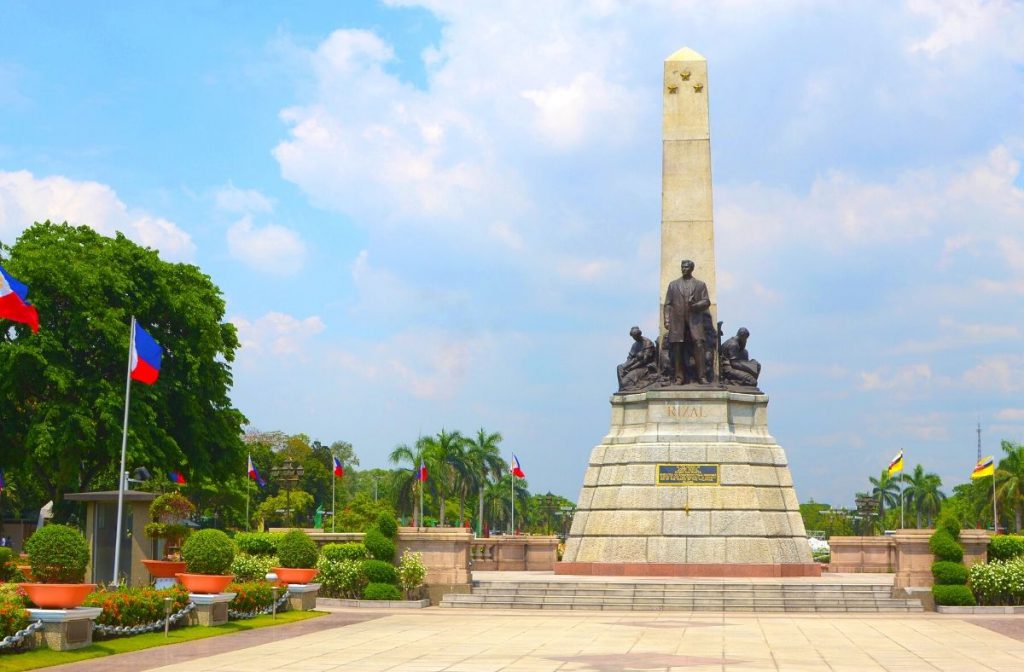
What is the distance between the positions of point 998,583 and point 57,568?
66.1 feet

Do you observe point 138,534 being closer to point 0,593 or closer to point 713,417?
point 0,593

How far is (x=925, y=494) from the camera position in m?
117

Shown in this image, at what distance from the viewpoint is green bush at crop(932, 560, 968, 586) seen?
27812mm

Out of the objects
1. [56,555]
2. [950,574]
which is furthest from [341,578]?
[950,574]

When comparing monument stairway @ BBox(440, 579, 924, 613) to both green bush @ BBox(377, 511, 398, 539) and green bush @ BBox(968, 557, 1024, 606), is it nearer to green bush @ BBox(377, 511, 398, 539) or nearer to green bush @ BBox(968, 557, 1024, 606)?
green bush @ BBox(968, 557, 1024, 606)

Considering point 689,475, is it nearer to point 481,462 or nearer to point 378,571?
point 378,571

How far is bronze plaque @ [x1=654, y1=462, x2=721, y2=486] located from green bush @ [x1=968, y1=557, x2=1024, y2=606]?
7.06 m

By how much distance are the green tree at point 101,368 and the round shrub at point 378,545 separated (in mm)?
12722

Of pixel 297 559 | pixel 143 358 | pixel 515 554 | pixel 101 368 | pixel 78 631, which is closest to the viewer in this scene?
pixel 78 631

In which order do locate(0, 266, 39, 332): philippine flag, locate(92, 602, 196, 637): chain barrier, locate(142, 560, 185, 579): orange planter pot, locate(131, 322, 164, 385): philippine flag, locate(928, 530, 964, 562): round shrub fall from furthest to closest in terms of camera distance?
locate(131, 322, 164, 385): philippine flag
locate(928, 530, 964, 562): round shrub
locate(142, 560, 185, 579): orange planter pot
locate(0, 266, 39, 332): philippine flag
locate(92, 602, 196, 637): chain barrier

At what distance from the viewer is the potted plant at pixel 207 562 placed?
75.4 feet

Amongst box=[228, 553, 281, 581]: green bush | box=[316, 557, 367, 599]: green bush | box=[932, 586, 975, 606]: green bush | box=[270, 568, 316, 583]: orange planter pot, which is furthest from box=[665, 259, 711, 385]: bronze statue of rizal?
box=[228, 553, 281, 581]: green bush

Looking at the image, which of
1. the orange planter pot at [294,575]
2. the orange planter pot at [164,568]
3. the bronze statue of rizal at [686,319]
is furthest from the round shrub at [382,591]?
the bronze statue of rizal at [686,319]

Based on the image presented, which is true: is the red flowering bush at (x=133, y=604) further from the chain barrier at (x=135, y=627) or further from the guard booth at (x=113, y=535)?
the guard booth at (x=113, y=535)
